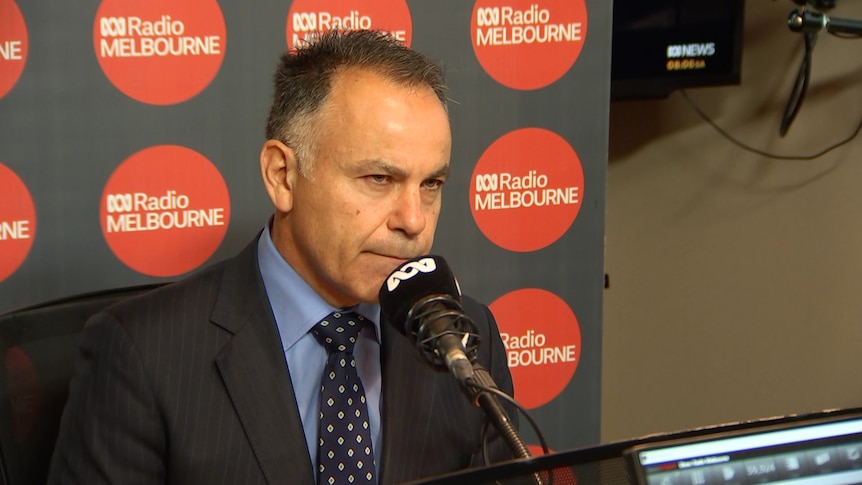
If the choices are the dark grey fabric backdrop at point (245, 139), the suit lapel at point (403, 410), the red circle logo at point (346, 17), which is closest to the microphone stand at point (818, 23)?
the dark grey fabric backdrop at point (245, 139)

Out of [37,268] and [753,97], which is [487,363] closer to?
[37,268]

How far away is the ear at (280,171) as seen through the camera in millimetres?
1387

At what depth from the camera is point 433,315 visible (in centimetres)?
93

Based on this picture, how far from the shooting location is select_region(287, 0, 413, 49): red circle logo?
1.81 metres

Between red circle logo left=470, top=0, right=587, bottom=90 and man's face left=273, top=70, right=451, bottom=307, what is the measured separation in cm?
64

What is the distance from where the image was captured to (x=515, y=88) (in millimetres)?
1981

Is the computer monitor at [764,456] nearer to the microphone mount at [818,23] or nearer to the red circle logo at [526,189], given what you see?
the red circle logo at [526,189]

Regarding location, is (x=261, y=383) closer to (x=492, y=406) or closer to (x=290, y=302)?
(x=290, y=302)

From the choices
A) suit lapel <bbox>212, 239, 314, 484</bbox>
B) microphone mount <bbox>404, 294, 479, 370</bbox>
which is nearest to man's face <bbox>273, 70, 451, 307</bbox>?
suit lapel <bbox>212, 239, 314, 484</bbox>

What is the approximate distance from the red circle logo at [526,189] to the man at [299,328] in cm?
58

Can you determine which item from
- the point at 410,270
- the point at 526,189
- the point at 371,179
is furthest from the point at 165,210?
the point at 410,270

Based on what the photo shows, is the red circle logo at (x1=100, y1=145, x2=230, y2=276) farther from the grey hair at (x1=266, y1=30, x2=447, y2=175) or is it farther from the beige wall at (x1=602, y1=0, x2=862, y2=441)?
the beige wall at (x1=602, y1=0, x2=862, y2=441)

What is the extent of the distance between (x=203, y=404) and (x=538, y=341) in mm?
949

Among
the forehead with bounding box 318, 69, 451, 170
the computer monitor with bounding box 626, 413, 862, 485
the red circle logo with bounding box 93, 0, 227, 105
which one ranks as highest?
the red circle logo with bounding box 93, 0, 227, 105
